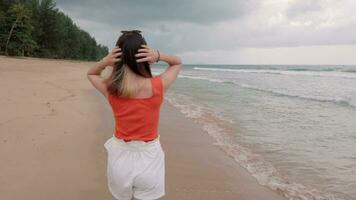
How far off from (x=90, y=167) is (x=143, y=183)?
2.72 meters

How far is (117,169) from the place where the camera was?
267 centimetres

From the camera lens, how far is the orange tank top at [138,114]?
2535 mm

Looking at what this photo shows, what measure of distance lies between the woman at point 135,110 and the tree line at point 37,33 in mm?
55527

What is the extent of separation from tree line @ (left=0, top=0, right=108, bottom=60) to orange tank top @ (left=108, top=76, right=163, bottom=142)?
55.6 meters

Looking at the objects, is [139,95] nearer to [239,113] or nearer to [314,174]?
[314,174]

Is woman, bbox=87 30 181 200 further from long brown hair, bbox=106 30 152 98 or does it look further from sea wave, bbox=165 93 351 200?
sea wave, bbox=165 93 351 200

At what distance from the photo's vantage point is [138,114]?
8.36 ft

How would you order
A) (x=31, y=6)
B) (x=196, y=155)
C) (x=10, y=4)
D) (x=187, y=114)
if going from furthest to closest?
(x=31, y=6)
(x=10, y=4)
(x=187, y=114)
(x=196, y=155)

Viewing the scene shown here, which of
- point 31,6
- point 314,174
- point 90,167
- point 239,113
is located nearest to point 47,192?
point 90,167

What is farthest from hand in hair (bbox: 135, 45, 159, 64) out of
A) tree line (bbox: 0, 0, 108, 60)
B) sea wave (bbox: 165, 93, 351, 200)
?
tree line (bbox: 0, 0, 108, 60)

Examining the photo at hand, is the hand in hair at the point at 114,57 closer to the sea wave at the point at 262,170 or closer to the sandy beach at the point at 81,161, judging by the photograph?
the sandy beach at the point at 81,161

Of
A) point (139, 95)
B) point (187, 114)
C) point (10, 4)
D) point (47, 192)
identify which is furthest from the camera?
point (10, 4)

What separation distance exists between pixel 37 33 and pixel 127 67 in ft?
218

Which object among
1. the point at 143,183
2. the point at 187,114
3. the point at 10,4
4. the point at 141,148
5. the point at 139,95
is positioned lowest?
the point at 187,114
